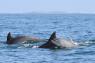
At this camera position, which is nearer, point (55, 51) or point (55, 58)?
point (55, 58)

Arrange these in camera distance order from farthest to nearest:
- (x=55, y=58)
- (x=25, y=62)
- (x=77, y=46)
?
(x=77, y=46)
(x=55, y=58)
(x=25, y=62)

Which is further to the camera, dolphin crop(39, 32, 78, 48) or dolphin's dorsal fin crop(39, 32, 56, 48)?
dolphin crop(39, 32, 78, 48)

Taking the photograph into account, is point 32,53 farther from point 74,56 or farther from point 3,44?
point 3,44

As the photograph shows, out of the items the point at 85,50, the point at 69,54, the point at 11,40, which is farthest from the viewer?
the point at 11,40

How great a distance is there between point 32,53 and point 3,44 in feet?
21.8

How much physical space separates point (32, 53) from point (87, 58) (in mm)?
3826

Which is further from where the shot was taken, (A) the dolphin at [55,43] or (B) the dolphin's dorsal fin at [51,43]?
(A) the dolphin at [55,43]

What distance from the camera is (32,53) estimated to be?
2817 cm

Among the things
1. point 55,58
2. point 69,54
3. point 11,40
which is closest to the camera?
point 55,58

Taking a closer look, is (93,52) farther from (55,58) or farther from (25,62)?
(25,62)

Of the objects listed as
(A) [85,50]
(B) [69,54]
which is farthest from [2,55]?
(A) [85,50]

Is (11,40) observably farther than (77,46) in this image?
Yes

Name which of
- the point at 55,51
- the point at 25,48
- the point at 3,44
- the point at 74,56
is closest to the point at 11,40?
the point at 3,44

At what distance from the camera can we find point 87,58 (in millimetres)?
26312
